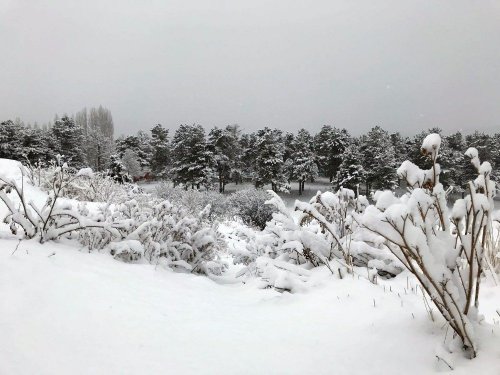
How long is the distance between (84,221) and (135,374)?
230 centimetres

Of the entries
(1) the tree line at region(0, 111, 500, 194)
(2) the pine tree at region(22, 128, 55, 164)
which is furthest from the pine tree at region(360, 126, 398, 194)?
(2) the pine tree at region(22, 128, 55, 164)

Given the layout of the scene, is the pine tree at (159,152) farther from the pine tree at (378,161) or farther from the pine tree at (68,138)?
the pine tree at (378,161)

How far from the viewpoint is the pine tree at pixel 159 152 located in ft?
154

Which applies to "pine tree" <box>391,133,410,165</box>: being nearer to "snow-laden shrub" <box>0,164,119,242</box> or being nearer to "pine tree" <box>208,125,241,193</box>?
"pine tree" <box>208,125,241,193</box>

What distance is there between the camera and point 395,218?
4.06ft

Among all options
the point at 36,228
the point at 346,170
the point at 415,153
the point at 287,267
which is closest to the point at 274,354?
the point at 287,267

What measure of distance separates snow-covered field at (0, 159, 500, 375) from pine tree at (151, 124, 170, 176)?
149 feet

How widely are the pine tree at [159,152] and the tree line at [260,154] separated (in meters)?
0.14

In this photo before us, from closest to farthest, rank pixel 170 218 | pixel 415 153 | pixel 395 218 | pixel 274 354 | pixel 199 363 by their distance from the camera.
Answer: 1. pixel 395 218
2. pixel 199 363
3. pixel 274 354
4. pixel 170 218
5. pixel 415 153

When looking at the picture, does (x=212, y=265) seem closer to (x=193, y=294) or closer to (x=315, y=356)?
(x=193, y=294)

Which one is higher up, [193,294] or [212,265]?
[193,294]

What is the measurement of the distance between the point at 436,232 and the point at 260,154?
35.7 metres

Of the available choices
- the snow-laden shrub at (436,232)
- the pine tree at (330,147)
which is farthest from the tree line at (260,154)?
the snow-laden shrub at (436,232)

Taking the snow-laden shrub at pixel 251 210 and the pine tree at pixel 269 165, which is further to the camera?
the pine tree at pixel 269 165
